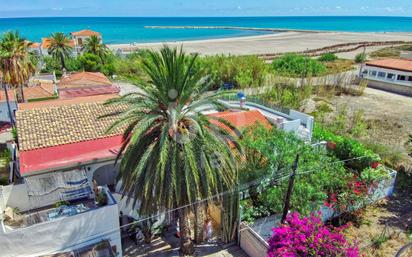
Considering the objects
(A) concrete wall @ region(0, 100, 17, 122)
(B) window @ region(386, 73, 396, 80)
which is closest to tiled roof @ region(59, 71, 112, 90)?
(A) concrete wall @ region(0, 100, 17, 122)

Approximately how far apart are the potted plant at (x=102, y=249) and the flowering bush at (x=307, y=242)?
22.2ft

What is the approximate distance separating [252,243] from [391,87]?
40.5 meters

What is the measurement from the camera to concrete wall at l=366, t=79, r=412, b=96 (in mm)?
44556

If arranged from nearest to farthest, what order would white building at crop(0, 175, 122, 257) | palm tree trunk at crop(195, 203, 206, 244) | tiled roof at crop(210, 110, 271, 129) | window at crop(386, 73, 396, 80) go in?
white building at crop(0, 175, 122, 257), palm tree trunk at crop(195, 203, 206, 244), tiled roof at crop(210, 110, 271, 129), window at crop(386, 73, 396, 80)

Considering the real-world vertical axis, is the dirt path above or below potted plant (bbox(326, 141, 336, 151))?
below

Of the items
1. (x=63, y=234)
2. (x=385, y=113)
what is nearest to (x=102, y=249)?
(x=63, y=234)

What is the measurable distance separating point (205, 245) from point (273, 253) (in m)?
4.93

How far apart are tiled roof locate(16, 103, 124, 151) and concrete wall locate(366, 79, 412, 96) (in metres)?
40.6

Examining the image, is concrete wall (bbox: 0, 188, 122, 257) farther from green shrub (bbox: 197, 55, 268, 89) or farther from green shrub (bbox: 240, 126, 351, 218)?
green shrub (bbox: 197, 55, 268, 89)

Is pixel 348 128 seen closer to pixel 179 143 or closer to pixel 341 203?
pixel 341 203

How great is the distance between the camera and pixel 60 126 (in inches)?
771

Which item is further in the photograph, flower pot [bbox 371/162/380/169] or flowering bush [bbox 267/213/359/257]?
flower pot [bbox 371/162/380/169]

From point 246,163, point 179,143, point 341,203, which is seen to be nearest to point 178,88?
point 179,143

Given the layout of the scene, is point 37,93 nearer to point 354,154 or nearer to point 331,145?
point 331,145
